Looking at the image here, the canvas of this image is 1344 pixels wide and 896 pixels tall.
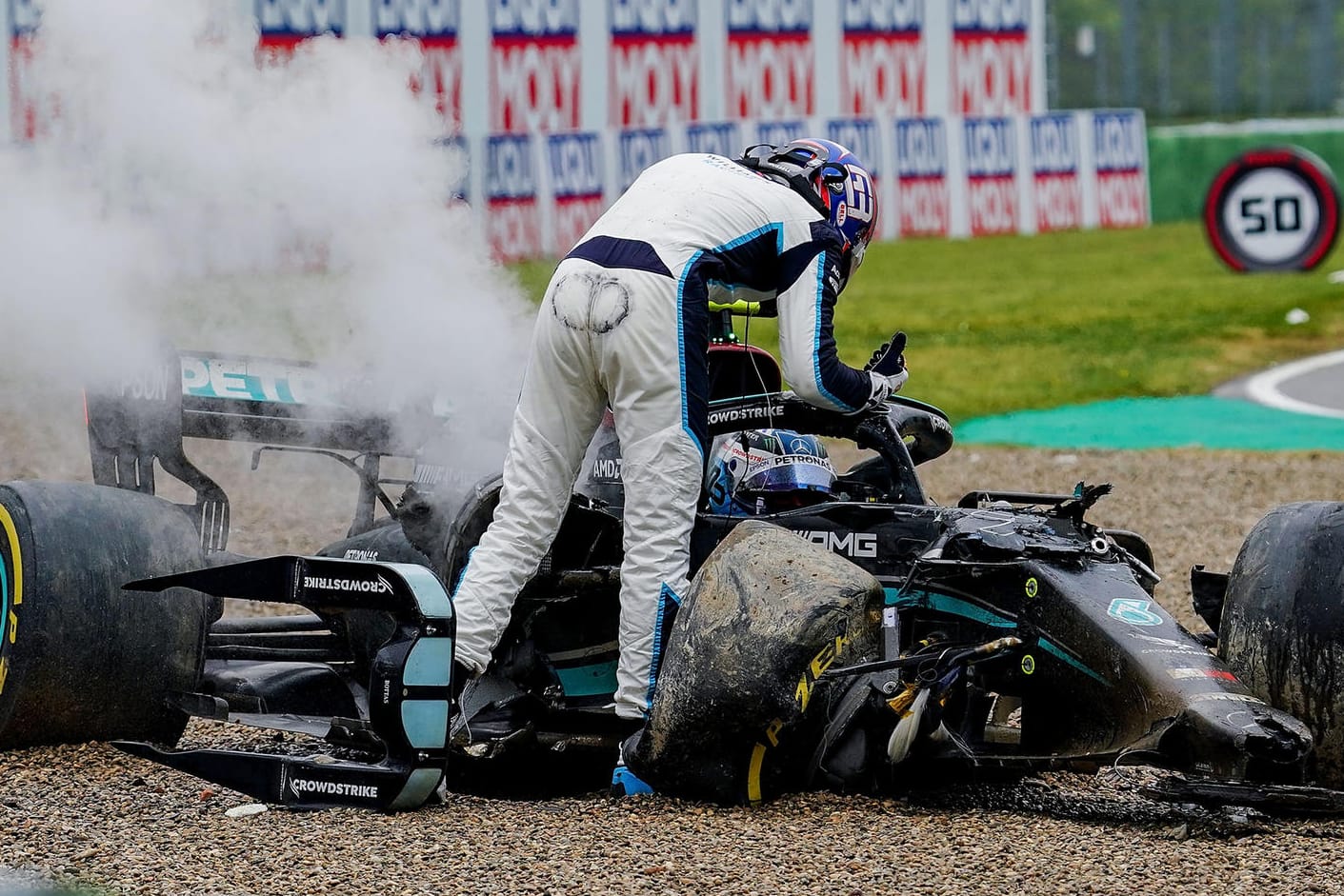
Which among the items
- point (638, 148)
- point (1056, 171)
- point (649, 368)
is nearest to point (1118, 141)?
point (1056, 171)

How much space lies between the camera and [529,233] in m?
23.0

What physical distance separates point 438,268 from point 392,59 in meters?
1.37

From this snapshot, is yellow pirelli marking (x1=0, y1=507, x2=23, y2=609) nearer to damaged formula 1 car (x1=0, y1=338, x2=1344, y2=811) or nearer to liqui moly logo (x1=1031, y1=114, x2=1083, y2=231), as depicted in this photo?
damaged formula 1 car (x1=0, y1=338, x2=1344, y2=811)

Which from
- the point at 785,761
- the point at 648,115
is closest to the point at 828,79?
the point at 648,115

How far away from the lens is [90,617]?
526 cm

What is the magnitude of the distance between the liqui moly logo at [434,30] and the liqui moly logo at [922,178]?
19.2 feet

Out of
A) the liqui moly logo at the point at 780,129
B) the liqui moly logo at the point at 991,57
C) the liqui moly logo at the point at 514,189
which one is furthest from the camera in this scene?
the liqui moly logo at the point at 991,57

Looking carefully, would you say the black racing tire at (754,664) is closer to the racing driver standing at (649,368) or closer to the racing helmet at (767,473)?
the racing driver standing at (649,368)

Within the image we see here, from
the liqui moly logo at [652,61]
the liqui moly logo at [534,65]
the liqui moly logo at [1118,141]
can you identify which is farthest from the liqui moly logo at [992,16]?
the liqui moly logo at [534,65]

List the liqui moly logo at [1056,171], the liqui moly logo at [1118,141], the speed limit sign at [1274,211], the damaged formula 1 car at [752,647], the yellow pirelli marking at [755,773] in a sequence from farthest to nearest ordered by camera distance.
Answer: the liqui moly logo at [1118,141], the liqui moly logo at [1056,171], the speed limit sign at [1274,211], the yellow pirelli marking at [755,773], the damaged formula 1 car at [752,647]

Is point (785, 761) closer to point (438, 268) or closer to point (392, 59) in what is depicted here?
point (438, 268)

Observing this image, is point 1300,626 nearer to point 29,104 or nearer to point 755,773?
point 755,773

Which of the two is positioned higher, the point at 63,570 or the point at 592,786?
the point at 63,570

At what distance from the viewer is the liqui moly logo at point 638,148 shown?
23.7 m
